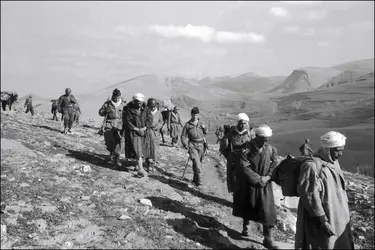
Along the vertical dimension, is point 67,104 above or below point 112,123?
above

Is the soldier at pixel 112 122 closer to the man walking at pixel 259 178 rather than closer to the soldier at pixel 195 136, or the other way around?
the soldier at pixel 195 136

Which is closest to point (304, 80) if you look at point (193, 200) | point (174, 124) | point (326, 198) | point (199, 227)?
point (174, 124)

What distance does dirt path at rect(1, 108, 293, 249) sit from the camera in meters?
4.86

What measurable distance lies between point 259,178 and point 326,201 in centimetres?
137

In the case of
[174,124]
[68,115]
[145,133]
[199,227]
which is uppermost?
[68,115]

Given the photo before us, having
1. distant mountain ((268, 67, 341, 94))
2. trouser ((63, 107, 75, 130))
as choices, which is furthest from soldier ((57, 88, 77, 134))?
distant mountain ((268, 67, 341, 94))

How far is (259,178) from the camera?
4684 millimetres

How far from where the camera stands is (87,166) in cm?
814

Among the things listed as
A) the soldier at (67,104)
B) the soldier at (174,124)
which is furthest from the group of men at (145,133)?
the soldier at (174,124)

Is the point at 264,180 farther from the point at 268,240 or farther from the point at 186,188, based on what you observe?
the point at 186,188

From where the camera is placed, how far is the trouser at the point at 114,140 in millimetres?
8627

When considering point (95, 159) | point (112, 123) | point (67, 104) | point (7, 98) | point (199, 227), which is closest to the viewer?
point (199, 227)

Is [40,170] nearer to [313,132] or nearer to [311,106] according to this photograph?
[313,132]

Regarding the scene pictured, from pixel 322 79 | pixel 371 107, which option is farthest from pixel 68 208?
pixel 322 79
